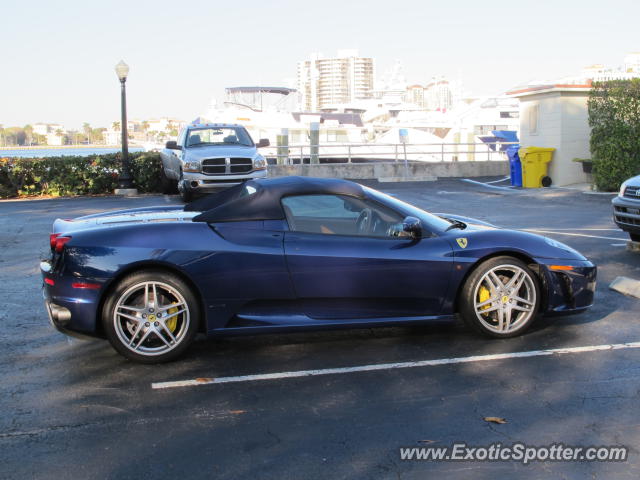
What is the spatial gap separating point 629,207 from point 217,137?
36.0ft

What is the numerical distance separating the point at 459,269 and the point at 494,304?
0.41 m

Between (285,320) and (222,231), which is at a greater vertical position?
(222,231)

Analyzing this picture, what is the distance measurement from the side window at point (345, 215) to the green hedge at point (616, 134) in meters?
15.0

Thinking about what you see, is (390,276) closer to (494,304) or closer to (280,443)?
(494,304)

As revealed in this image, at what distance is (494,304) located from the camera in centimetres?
564

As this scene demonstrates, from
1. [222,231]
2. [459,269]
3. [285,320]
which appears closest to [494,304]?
[459,269]

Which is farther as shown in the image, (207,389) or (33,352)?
(33,352)

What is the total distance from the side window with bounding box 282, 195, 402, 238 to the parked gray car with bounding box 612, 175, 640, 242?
4.90m

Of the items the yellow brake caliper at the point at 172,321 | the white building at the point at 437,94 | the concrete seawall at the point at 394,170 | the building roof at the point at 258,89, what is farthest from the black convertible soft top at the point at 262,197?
the white building at the point at 437,94

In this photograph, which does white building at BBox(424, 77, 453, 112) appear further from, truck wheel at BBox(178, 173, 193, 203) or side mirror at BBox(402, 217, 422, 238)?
side mirror at BBox(402, 217, 422, 238)

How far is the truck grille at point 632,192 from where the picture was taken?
9.20 metres

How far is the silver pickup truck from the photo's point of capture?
16.5 m

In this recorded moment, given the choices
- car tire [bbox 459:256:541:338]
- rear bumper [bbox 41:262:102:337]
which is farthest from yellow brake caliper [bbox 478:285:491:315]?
rear bumper [bbox 41:262:102:337]

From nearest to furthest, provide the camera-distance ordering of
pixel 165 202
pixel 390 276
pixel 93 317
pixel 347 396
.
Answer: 1. pixel 347 396
2. pixel 93 317
3. pixel 390 276
4. pixel 165 202
